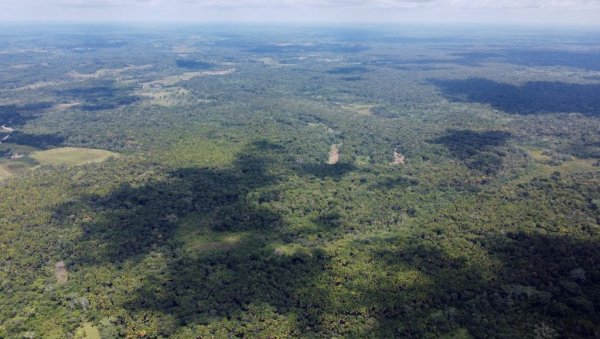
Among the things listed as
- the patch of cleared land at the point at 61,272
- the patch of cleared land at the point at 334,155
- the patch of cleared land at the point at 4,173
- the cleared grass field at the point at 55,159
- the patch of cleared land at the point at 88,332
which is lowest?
the patch of cleared land at the point at 88,332

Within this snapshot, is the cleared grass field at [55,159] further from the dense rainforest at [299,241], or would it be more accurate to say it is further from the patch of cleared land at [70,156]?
the dense rainforest at [299,241]

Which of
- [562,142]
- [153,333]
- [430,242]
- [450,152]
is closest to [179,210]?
[153,333]

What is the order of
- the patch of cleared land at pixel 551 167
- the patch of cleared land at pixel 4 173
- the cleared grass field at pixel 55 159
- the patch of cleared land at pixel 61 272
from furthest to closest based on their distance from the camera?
the cleared grass field at pixel 55 159 < the patch of cleared land at pixel 551 167 < the patch of cleared land at pixel 4 173 < the patch of cleared land at pixel 61 272

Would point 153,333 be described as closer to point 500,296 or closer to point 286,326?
point 286,326

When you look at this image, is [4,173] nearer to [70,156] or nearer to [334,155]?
[70,156]

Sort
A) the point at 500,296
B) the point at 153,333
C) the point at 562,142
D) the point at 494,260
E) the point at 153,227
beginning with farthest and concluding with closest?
the point at 562,142 < the point at 153,227 < the point at 494,260 < the point at 500,296 < the point at 153,333

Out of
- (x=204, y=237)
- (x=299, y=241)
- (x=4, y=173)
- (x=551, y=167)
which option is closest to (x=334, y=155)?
(x=299, y=241)

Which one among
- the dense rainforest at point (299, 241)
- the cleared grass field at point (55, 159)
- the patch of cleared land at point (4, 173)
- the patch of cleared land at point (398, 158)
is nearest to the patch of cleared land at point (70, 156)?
the cleared grass field at point (55, 159)
